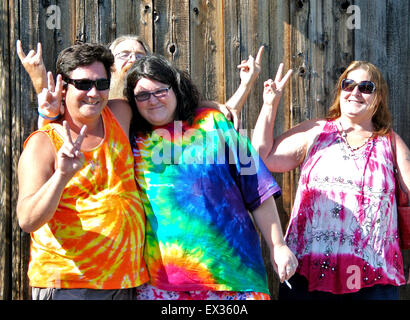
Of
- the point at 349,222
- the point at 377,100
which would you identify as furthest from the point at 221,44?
the point at 349,222

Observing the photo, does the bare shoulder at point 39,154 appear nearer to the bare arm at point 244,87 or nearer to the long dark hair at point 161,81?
the long dark hair at point 161,81

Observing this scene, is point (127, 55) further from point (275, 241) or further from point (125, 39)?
point (275, 241)

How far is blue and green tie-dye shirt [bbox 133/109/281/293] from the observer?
2625mm

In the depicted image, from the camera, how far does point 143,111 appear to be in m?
2.73

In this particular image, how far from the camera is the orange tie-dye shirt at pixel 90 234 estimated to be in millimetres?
2496

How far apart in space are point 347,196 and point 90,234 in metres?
1.29

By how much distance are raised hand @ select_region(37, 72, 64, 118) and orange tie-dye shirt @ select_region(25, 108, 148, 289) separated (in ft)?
0.24

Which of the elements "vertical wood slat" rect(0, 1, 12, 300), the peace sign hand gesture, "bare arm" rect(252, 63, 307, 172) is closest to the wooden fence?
"vertical wood slat" rect(0, 1, 12, 300)

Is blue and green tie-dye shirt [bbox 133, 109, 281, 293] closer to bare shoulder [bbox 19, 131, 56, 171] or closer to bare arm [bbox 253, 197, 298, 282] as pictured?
bare arm [bbox 253, 197, 298, 282]

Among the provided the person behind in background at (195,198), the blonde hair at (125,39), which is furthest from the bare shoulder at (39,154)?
the blonde hair at (125,39)

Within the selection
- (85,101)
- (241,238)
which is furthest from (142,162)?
(241,238)

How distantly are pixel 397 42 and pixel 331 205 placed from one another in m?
1.47

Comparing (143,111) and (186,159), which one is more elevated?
(143,111)
